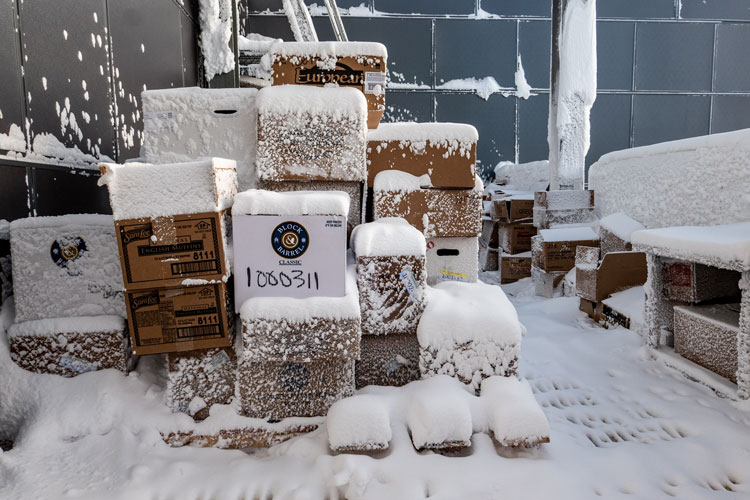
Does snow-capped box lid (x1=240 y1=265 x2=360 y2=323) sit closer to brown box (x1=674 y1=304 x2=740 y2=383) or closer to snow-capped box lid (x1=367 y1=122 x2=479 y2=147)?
snow-capped box lid (x1=367 y1=122 x2=479 y2=147)

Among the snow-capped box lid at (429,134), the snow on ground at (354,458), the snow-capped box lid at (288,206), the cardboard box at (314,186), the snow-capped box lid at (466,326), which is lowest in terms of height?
the snow on ground at (354,458)

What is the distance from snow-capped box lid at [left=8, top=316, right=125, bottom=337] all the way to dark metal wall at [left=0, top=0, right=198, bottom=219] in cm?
55

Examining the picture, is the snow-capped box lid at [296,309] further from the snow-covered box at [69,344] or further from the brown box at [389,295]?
the snow-covered box at [69,344]

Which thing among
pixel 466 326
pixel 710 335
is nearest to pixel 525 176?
pixel 710 335

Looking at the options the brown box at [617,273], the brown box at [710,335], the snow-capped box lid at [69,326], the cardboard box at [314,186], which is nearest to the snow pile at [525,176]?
the brown box at [617,273]

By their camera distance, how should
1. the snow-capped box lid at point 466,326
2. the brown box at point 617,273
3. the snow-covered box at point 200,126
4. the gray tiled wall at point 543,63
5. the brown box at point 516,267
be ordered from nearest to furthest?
the snow-capped box lid at point 466,326
the snow-covered box at point 200,126
the brown box at point 617,273
the brown box at point 516,267
the gray tiled wall at point 543,63

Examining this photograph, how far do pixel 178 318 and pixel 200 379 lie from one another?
0.75ft

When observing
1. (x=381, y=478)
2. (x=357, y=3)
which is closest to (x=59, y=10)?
(x=381, y=478)

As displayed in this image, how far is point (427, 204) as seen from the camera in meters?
2.04

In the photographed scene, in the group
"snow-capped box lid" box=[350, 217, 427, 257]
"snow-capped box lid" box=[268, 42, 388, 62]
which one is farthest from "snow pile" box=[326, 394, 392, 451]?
"snow-capped box lid" box=[268, 42, 388, 62]

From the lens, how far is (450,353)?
5.39 feet

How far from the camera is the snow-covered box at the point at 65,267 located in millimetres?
1671

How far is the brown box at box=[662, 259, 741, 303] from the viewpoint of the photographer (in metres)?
2.08

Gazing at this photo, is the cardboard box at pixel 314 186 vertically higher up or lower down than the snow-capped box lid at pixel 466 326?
higher up
